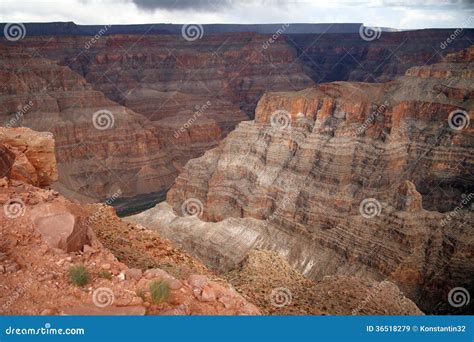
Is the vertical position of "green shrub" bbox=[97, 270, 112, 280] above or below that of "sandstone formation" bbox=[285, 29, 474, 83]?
below

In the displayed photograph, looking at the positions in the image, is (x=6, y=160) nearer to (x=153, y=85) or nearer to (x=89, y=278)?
(x=89, y=278)

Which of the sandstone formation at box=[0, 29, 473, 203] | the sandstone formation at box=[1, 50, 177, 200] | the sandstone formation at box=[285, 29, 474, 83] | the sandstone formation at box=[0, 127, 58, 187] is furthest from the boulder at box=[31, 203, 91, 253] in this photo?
the sandstone formation at box=[285, 29, 474, 83]

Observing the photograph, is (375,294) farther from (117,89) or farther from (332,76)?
(332,76)

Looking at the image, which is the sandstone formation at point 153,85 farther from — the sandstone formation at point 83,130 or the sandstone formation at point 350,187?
the sandstone formation at point 350,187

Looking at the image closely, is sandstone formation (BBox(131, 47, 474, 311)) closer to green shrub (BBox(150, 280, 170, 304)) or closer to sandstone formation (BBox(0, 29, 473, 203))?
sandstone formation (BBox(0, 29, 473, 203))

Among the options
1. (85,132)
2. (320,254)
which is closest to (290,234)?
(320,254)
